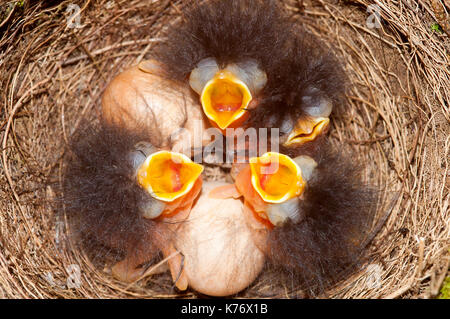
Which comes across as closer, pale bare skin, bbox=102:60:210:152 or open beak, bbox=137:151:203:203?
open beak, bbox=137:151:203:203

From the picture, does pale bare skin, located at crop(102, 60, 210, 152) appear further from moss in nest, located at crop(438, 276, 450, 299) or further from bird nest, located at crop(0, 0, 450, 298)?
moss in nest, located at crop(438, 276, 450, 299)

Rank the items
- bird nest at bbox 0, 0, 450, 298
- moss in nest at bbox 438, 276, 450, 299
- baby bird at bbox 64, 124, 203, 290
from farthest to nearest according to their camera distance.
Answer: bird nest at bbox 0, 0, 450, 298
baby bird at bbox 64, 124, 203, 290
moss in nest at bbox 438, 276, 450, 299

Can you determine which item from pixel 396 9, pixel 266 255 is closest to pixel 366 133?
pixel 396 9

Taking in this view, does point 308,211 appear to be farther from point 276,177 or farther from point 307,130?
point 307,130

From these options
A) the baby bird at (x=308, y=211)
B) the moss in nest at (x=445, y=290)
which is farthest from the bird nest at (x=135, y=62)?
the baby bird at (x=308, y=211)

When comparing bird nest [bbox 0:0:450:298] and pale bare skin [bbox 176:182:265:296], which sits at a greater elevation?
bird nest [bbox 0:0:450:298]

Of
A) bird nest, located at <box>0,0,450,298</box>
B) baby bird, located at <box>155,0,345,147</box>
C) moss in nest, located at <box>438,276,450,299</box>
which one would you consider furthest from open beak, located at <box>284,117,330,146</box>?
moss in nest, located at <box>438,276,450,299</box>

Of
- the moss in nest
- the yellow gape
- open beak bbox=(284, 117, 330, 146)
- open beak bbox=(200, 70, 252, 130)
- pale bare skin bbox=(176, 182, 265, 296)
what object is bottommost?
the moss in nest
